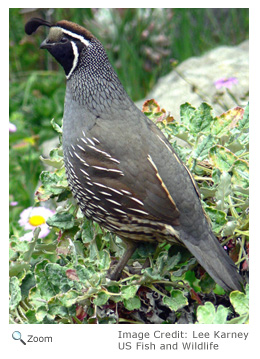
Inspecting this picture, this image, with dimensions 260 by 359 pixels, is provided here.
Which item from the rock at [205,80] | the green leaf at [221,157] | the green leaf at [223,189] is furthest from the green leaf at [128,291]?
the rock at [205,80]

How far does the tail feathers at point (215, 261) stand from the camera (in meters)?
2.16

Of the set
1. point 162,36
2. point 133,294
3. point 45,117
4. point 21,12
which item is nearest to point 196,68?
point 162,36

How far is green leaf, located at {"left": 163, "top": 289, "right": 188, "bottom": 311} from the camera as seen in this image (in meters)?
2.16

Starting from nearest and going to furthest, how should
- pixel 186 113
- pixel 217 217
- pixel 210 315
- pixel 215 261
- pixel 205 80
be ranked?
pixel 210 315
pixel 215 261
pixel 217 217
pixel 186 113
pixel 205 80

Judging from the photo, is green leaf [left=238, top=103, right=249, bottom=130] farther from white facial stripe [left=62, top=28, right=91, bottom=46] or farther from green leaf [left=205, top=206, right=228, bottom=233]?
white facial stripe [left=62, top=28, right=91, bottom=46]

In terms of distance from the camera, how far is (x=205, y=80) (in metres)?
4.65

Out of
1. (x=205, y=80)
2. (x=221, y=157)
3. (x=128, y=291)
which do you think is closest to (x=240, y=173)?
(x=221, y=157)

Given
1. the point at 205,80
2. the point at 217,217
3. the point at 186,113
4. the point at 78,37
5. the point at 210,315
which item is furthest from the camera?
the point at 205,80

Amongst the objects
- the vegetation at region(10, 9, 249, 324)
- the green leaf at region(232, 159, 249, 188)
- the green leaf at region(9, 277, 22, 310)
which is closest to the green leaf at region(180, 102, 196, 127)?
the vegetation at region(10, 9, 249, 324)

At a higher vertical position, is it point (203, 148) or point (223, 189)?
point (203, 148)

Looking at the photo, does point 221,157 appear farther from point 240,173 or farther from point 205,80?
point 205,80

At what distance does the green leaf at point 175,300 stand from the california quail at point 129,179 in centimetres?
15

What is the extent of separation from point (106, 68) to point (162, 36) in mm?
2901

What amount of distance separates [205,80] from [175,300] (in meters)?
2.86
